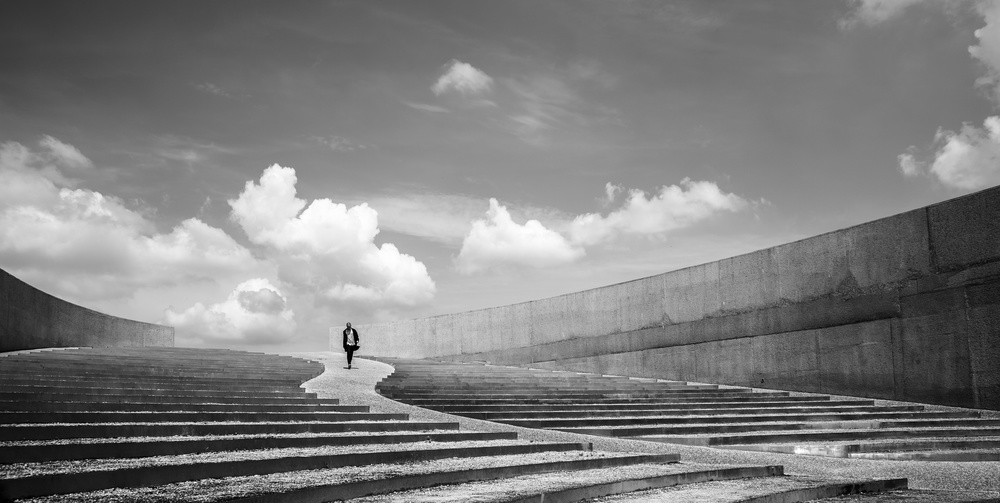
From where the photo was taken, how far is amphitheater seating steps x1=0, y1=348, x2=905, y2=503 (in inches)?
171

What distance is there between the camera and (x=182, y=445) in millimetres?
5484

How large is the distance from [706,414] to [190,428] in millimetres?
6680

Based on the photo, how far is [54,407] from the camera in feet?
22.3

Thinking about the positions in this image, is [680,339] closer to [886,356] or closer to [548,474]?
[886,356]

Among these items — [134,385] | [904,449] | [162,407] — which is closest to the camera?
[162,407]

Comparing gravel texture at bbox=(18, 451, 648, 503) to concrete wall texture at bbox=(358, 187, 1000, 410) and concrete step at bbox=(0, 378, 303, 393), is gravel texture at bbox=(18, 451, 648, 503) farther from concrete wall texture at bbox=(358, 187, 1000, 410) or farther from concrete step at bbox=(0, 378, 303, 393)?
concrete wall texture at bbox=(358, 187, 1000, 410)

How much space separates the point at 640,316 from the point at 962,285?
6.83 m

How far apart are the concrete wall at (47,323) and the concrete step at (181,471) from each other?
11.2 meters

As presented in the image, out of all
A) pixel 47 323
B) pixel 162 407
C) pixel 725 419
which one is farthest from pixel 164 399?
pixel 47 323

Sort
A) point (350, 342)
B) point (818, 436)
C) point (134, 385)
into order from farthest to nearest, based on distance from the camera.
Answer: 1. point (350, 342)
2. point (134, 385)
3. point (818, 436)

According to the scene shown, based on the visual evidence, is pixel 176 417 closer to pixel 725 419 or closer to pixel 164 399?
pixel 164 399

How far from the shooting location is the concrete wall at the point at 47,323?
14.4 metres

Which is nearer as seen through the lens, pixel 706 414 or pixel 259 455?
pixel 259 455

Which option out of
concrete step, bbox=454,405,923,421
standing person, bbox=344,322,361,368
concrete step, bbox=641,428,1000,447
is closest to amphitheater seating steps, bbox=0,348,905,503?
concrete step, bbox=641,428,1000,447
